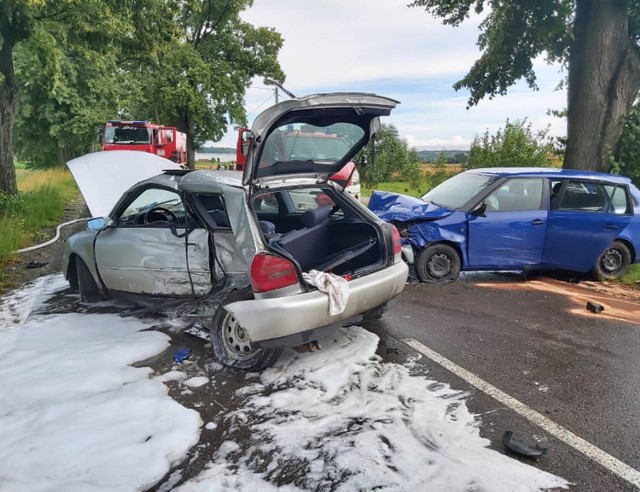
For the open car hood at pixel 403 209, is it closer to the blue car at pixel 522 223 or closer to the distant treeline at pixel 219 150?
the blue car at pixel 522 223

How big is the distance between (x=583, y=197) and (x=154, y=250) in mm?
6007

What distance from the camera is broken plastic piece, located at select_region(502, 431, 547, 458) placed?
9.25ft

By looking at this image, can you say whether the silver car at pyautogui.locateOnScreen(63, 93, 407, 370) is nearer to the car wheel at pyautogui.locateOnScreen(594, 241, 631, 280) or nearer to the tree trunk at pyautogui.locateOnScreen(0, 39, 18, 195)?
the car wheel at pyautogui.locateOnScreen(594, 241, 631, 280)

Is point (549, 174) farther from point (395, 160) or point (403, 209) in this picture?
point (395, 160)

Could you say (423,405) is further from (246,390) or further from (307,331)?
(246,390)

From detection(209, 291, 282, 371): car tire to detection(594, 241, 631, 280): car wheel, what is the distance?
5819 mm

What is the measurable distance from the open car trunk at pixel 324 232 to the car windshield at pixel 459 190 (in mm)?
2577

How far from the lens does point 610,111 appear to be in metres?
10.8

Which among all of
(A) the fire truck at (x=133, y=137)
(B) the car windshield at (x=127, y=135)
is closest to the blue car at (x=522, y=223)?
(A) the fire truck at (x=133, y=137)

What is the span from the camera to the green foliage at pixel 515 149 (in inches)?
583

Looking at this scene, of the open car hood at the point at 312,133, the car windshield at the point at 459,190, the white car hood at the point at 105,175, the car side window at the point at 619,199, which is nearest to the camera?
the open car hood at the point at 312,133

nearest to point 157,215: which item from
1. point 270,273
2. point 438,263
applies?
point 270,273

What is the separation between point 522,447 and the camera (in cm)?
286

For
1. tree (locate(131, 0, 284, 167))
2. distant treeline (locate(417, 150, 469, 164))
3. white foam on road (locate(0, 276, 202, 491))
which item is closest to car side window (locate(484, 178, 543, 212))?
white foam on road (locate(0, 276, 202, 491))
